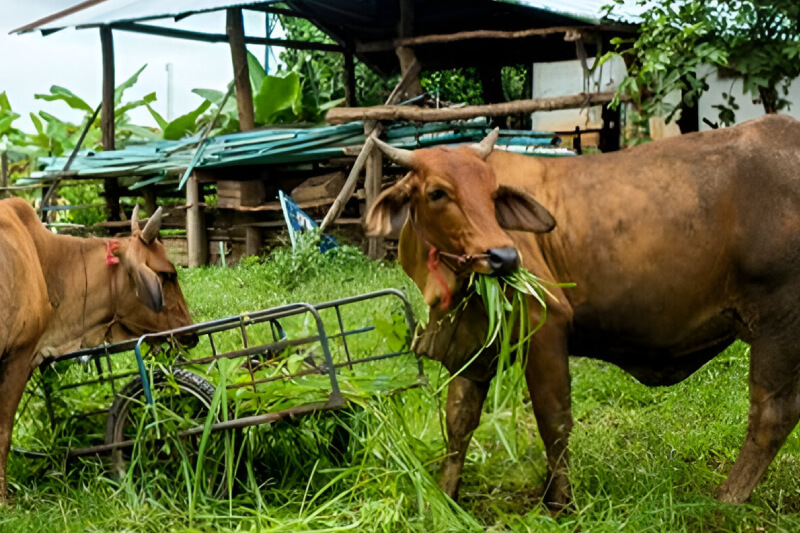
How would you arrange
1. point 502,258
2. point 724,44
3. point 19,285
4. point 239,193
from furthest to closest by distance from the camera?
point 239,193, point 724,44, point 19,285, point 502,258

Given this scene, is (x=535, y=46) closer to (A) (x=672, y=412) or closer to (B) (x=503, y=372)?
(A) (x=672, y=412)

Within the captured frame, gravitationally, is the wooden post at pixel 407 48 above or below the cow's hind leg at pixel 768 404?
above

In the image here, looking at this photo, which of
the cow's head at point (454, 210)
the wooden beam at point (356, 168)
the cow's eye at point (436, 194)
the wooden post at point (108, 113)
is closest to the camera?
the cow's head at point (454, 210)

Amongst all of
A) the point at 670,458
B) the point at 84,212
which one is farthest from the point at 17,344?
the point at 84,212

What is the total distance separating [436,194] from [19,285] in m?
2.43

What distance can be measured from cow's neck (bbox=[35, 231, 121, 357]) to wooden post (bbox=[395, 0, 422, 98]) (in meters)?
6.24

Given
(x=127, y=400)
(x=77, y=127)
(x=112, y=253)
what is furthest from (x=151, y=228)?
(x=77, y=127)

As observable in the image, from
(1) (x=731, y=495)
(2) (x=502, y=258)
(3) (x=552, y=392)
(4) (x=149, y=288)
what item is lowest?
(1) (x=731, y=495)

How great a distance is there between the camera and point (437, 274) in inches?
166

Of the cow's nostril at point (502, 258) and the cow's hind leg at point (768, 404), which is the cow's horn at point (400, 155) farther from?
the cow's hind leg at point (768, 404)

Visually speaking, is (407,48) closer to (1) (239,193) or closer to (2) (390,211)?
(1) (239,193)

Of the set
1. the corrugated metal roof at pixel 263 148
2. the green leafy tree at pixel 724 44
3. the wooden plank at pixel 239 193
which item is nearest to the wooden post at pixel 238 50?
the corrugated metal roof at pixel 263 148

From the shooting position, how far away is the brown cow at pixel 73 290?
16.9ft

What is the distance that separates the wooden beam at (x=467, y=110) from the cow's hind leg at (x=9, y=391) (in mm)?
6161
